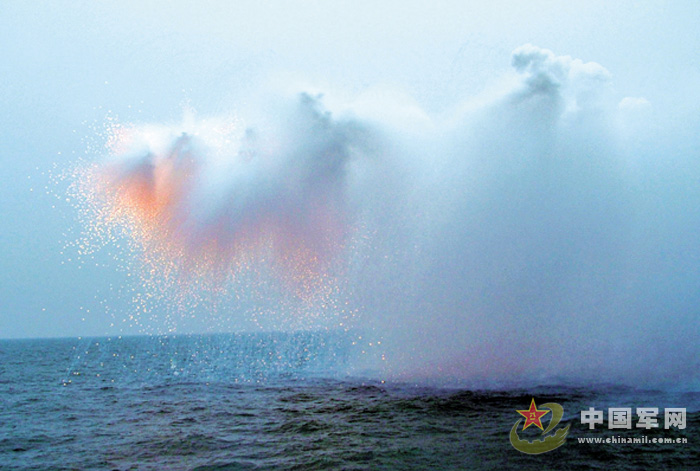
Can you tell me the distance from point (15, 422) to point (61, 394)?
39.0 feet

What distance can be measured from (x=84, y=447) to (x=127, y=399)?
13207 mm

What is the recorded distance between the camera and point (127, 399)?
31891 mm

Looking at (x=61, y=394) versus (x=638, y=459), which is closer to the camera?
(x=638, y=459)

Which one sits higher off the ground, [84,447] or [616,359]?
[616,359]

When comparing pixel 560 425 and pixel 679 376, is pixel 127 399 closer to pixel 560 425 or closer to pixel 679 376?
pixel 560 425

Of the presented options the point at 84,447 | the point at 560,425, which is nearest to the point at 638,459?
the point at 560,425

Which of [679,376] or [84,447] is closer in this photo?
[84,447]

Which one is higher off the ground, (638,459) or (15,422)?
(638,459)

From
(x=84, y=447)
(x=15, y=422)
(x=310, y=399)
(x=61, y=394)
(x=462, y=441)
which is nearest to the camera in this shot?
(x=462, y=441)

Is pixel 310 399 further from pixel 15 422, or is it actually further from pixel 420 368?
pixel 15 422

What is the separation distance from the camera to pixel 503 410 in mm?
22234

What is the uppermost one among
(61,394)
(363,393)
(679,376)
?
(679,376)

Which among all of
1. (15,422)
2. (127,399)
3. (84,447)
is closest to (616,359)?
(84,447)

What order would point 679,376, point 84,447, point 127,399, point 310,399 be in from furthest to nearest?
point 127,399, point 310,399, point 679,376, point 84,447
